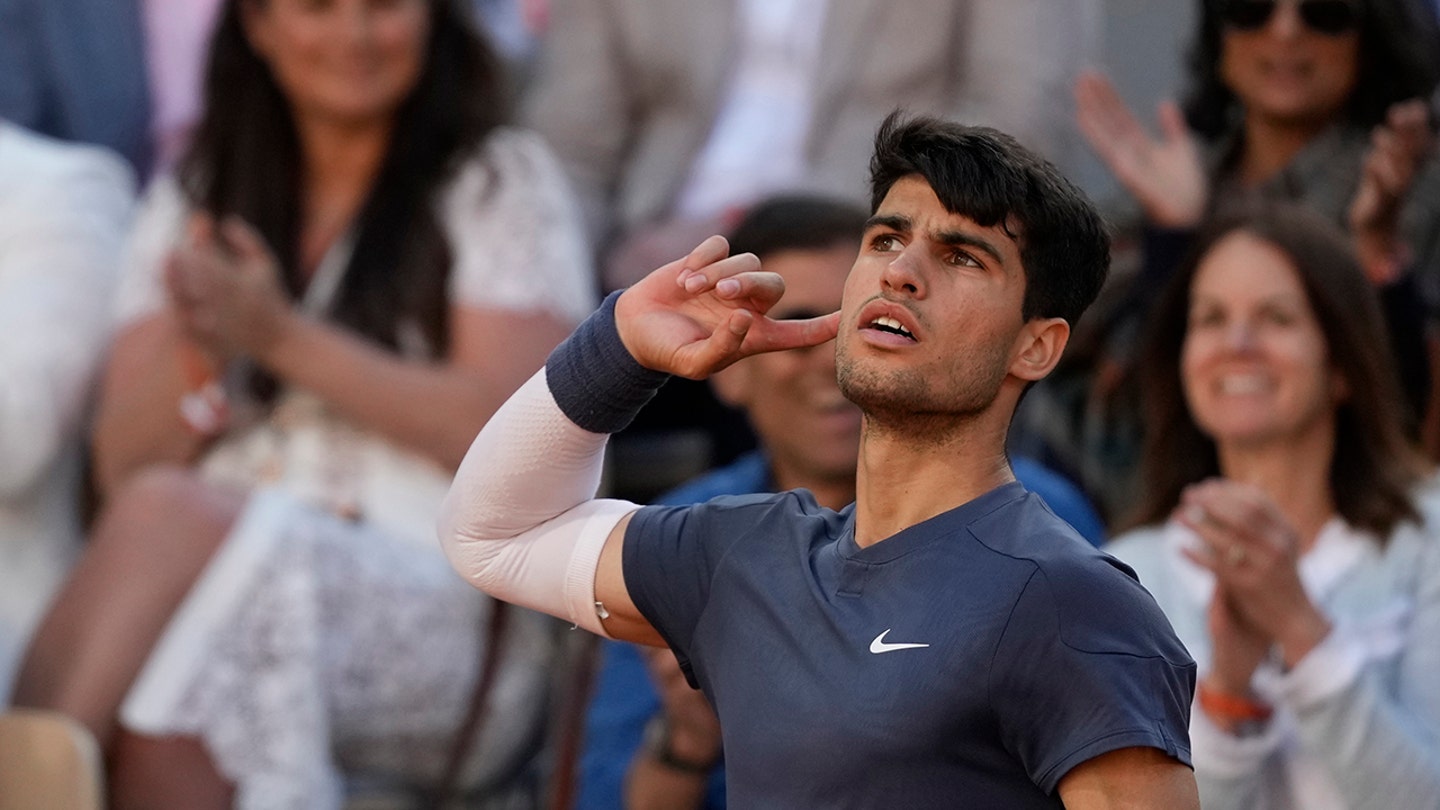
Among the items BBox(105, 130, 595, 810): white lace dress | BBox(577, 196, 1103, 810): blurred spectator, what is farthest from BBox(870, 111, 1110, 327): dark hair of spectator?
BBox(105, 130, 595, 810): white lace dress

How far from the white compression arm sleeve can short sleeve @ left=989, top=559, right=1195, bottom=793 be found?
1.70 feet

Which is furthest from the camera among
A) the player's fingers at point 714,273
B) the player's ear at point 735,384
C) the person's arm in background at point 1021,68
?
the person's arm in background at point 1021,68

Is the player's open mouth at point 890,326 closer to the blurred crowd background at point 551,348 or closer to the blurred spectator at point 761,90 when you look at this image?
the blurred crowd background at point 551,348

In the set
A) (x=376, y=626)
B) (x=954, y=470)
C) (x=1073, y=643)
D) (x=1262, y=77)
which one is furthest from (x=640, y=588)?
(x=1262, y=77)

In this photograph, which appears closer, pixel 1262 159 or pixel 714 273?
pixel 714 273

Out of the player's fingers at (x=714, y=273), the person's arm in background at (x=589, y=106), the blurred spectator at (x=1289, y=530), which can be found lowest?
the person's arm in background at (x=589, y=106)

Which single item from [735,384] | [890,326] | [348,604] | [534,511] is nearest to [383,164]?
[735,384]

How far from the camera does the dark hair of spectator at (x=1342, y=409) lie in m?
2.97

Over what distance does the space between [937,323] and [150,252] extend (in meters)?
2.22

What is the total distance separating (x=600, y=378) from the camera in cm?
189

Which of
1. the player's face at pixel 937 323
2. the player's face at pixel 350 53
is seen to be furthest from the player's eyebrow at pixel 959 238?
the player's face at pixel 350 53

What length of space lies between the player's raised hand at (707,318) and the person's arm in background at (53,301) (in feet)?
6.16

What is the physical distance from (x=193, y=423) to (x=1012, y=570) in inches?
82.0

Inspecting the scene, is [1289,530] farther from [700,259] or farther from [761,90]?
[761,90]
